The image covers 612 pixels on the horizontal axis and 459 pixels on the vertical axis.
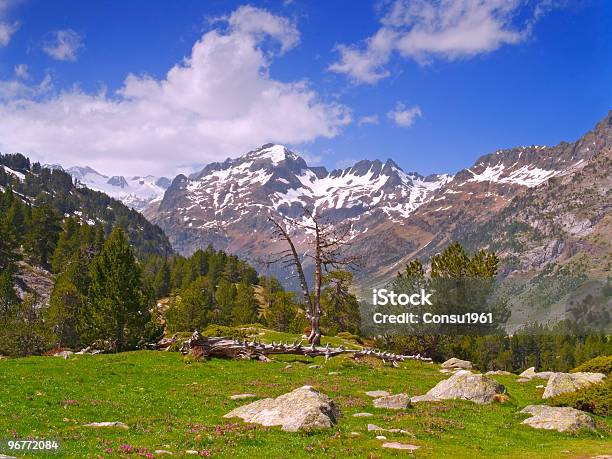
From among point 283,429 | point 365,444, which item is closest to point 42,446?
point 283,429

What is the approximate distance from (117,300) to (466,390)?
47515 millimetres

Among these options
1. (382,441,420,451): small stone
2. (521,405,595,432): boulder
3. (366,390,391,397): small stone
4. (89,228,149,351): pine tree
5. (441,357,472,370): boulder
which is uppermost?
(89,228,149,351): pine tree

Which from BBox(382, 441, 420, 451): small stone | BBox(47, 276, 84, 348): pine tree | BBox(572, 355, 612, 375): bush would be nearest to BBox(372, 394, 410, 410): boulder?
BBox(382, 441, 420, 451): small stone

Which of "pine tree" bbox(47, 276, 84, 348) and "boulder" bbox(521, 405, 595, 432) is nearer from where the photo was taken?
"boulder" bbox(521, 405, 595, 432)

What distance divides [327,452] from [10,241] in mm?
138814

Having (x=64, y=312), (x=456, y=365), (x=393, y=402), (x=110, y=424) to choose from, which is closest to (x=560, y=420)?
(x=393, y=402)

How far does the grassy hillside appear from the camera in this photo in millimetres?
17891

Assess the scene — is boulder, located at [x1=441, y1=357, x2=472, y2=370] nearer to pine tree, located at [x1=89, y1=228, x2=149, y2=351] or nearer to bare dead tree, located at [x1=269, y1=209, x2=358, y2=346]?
bare dead tree, located at [x1=269, y1=209, x2=358, y2=346]

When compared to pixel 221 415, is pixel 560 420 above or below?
below

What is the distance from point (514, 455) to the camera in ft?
61.5

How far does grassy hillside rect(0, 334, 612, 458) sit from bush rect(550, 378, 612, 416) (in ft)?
3.63

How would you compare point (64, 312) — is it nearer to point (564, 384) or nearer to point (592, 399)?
point (564, 384)

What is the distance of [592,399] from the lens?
94.3ft

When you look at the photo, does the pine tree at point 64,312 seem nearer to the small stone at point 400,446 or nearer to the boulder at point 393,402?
the boulder at point 393,402
